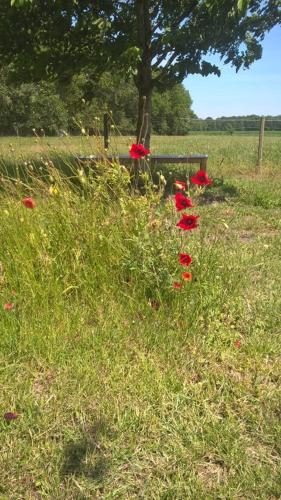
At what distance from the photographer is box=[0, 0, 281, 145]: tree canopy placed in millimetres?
6188

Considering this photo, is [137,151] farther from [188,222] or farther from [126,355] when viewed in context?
[126,355]

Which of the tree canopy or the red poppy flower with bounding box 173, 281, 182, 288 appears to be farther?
the tree canopy

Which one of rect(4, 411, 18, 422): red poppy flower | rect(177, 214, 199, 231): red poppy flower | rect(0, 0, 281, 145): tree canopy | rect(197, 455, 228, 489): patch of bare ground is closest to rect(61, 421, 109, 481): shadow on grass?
rect(4, 411, 18, 422): red poppy flower

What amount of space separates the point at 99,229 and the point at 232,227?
8.44 ft

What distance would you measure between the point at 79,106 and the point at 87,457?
266 inches

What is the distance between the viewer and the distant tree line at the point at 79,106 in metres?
5.43

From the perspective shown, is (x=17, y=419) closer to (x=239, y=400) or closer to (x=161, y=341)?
(x=161, y=341)

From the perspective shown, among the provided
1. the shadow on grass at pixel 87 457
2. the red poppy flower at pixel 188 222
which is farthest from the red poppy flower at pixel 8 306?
the red poppy flower at pixel 188 222

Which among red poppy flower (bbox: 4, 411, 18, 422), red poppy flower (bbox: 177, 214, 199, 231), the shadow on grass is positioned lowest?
the shadow on grass

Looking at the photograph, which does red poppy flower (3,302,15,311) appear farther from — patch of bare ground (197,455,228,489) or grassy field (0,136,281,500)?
patch of bare ground (197,455,228,489)

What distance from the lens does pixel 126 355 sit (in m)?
2.36

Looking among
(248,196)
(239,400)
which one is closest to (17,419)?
(239,400)

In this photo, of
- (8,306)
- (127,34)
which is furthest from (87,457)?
(127,34)

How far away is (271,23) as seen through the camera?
7508 millimetres
